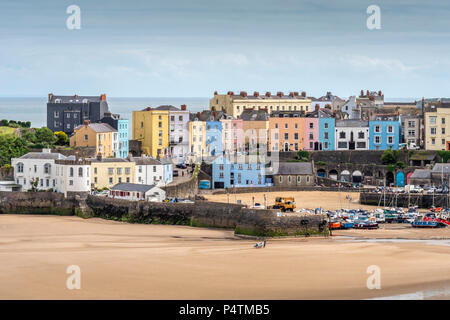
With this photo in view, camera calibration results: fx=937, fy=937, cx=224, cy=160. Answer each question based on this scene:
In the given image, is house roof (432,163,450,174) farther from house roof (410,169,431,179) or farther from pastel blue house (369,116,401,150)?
pastel blue house (369,116,401,150)

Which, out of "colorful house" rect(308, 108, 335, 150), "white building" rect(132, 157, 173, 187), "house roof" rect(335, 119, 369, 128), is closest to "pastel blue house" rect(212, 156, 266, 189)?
"white building" rect(132, 157, 173, 187)

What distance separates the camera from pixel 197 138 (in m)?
76.3

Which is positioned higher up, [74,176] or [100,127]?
[100,127]

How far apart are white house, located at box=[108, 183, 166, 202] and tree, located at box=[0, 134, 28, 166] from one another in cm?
1131

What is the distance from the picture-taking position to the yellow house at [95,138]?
69000 millimetres

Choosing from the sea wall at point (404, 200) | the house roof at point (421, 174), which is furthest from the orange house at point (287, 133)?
the sea wall at point (404, 200)

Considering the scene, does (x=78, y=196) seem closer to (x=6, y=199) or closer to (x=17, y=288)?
(x=6, y=199)

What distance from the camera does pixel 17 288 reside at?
32969 mm

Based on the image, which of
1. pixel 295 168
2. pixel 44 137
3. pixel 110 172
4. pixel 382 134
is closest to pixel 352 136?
pixel 382 134

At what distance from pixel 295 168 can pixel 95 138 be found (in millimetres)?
14984

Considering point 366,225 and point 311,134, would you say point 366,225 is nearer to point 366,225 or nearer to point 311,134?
point 366,225

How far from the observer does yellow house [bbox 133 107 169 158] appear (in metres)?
74.8

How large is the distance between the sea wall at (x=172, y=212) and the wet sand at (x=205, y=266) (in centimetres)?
73
